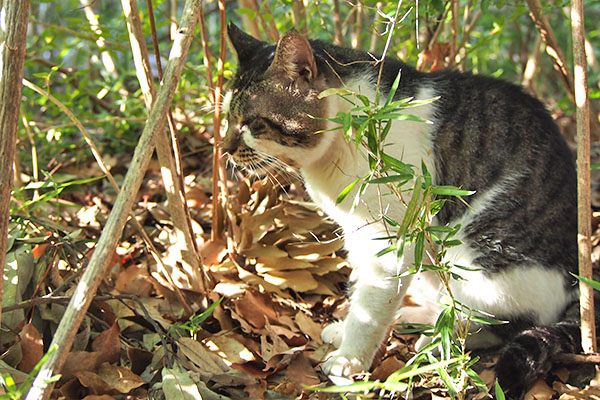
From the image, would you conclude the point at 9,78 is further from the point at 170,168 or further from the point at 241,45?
the point at 241,45

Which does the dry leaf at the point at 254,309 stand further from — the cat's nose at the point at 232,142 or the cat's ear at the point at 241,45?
the cat's ear at the point at 241,45

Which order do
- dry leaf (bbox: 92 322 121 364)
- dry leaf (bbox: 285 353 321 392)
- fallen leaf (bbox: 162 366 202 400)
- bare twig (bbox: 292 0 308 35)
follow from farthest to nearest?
bare twig (bbox: 292 0 308 35) → dry leaf (bbox: 285 353 321 392) → dry leaf (bbox: 92 322 121 364) → fallen leaf (bbox: 162 366 202 400)

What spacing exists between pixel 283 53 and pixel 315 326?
110 cm

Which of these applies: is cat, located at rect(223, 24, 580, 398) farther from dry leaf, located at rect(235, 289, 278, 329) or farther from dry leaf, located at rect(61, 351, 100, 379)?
dry leaf, located at rect(61, 351, 100, 379)

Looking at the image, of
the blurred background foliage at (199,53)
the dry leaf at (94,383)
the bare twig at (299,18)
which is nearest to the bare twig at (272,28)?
the blurred background foliage at (199,53)

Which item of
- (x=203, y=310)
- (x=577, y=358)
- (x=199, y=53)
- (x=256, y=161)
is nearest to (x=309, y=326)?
(x=203, y=310)

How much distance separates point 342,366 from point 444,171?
2.58ft

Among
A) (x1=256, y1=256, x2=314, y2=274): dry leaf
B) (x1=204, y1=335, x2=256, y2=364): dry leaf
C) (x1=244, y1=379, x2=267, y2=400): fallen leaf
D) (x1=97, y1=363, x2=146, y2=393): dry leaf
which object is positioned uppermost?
(x1=256, y1=256, x2=314, y2=274): dry leaf

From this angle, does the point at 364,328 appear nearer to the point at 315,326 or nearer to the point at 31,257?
the point at 315,326

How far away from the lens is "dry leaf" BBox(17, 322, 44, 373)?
182 centimetres

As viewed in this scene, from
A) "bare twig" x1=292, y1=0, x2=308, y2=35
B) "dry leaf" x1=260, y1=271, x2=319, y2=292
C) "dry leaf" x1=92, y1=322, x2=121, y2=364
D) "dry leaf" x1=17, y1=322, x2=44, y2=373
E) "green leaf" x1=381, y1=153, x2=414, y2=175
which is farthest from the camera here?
"bare twig" x1=292, y1=0, x2=308, y2=35

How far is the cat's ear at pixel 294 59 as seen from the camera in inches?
77.8

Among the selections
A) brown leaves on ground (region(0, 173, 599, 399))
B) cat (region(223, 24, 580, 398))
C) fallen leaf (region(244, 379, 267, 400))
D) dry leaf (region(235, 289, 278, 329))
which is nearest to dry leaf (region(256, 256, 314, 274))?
brown leaves on ground (region(0, 173, 599, 399))

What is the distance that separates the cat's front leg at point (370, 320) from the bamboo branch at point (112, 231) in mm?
979
